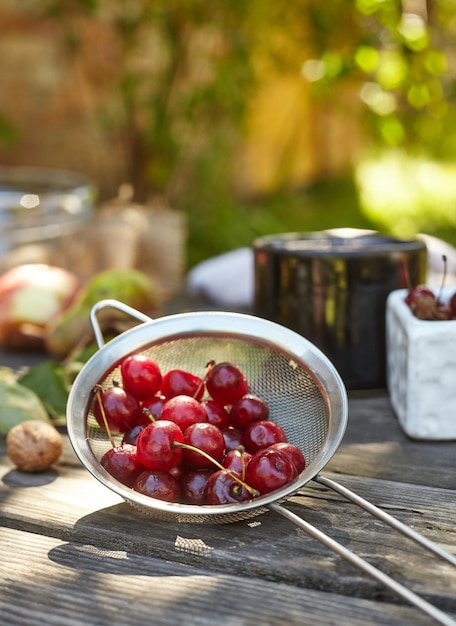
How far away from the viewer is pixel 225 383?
897 millimetres

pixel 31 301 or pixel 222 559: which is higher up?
pixel 31 301

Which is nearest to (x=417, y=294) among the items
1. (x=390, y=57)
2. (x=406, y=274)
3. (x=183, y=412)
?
(x=406, y=274)

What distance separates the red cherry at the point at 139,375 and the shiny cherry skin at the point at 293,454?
0.59 feet

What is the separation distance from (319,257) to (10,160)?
100 inches

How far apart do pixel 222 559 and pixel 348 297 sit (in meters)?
0.55

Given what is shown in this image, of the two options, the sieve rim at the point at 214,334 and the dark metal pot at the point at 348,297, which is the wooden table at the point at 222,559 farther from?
the dark metal pot at the point at 348,297

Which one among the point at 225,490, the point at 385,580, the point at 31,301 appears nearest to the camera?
the point at 385,580

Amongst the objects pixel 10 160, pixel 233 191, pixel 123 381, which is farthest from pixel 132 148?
pixel 123 381

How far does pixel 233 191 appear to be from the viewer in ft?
17.4

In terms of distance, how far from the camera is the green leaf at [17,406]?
1060mm

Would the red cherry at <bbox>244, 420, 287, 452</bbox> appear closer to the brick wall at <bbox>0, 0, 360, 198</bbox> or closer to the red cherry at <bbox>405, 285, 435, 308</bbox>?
the red cherry at <bbox>405, 285, 435, 308</bbox>

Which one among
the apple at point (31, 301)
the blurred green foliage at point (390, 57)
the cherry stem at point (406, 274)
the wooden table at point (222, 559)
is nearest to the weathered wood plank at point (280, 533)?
the wooden table at point (222, 559)

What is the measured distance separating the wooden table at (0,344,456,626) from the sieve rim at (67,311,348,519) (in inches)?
1.5

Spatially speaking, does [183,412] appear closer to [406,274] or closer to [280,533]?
[280,533]
